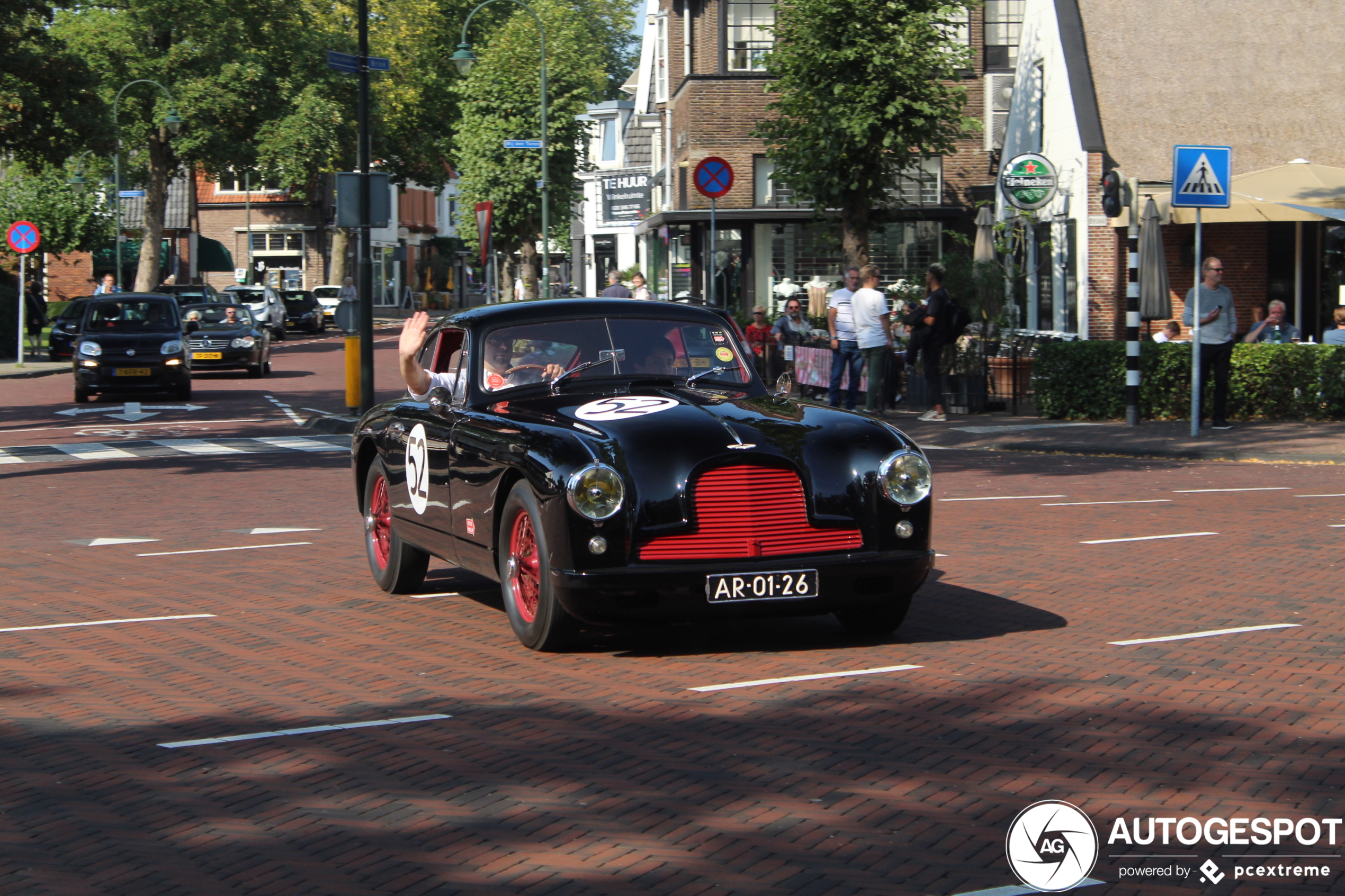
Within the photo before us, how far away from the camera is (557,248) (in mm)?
82938

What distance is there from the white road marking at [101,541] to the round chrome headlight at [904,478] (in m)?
6.62

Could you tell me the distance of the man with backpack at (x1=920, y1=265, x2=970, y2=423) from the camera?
832 inches

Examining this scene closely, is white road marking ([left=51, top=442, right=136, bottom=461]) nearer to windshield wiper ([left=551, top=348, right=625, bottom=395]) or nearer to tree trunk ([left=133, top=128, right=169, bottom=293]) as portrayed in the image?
windshield wiper ([left=551, top=348, right=625, bottom=395])

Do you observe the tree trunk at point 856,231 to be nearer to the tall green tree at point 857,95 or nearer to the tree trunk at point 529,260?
the tall green tree at point 857,95

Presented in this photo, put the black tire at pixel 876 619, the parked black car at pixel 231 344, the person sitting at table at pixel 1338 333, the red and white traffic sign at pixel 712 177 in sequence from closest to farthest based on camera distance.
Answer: the black tire at pixel 876 619, the person sitting at table at pixel 1338 333, the red and white traffic sign at pixel 712 177, the parked black car at pixel 231 344

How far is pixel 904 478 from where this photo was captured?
7113 mm

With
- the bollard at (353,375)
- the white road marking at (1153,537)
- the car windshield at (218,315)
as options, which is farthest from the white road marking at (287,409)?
the white road marking at (1153,537)

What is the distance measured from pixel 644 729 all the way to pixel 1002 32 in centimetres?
3274

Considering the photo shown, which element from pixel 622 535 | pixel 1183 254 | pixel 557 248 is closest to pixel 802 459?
pixel 622 535

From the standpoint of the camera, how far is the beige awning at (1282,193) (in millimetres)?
22906

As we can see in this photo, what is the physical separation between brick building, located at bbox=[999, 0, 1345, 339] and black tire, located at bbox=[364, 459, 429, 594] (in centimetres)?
1913

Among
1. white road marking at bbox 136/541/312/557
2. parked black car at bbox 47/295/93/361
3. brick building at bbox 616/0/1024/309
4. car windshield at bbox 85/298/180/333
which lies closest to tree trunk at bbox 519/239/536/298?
parked black car at bbox 47/295/93/361

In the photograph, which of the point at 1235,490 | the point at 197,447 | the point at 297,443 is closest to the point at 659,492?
the point at 1235,490

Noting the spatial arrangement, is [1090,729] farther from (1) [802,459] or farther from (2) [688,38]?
(2) [688,38]
